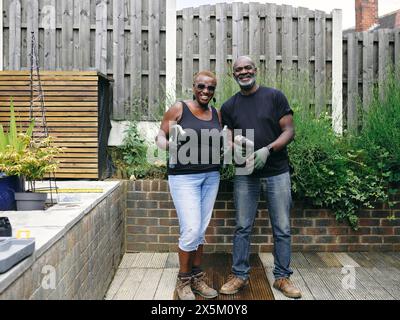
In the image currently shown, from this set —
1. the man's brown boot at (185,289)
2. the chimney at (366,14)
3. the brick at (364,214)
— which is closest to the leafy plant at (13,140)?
the man's brown boot at (185,289)

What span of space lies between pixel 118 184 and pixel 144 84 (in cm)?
207

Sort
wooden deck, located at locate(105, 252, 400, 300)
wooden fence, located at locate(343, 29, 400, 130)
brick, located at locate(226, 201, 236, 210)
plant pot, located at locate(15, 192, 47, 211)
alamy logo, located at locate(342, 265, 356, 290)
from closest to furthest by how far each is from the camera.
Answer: plant pot, located at locate(15, 192, 47, 211) < wooden deck, located at locate(105, 252, 400, 300) < alamy logo, located at locate(342, 265, 356, 290) < brick, located at locate(226, 201, 236, 210) < wooden fence, located at locate(343, 29, 400, 130)

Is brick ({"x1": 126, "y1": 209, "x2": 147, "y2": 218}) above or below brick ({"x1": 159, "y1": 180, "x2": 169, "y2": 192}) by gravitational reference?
below

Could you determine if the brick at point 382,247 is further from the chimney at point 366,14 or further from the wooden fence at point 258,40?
the chimney at point 366,14

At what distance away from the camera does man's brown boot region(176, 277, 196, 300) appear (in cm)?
329

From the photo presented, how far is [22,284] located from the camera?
176cm

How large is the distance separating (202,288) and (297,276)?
0.98 m

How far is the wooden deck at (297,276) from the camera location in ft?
11.5

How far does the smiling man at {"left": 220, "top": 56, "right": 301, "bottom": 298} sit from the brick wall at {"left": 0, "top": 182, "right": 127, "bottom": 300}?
96cm

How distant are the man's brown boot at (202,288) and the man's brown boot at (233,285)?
0.08 metres

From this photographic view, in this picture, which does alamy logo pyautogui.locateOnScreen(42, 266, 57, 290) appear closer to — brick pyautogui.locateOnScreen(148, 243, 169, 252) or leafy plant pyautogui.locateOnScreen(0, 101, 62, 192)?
leafy plant pyautogui.locateOnScreen(0, 101, 62, 192)

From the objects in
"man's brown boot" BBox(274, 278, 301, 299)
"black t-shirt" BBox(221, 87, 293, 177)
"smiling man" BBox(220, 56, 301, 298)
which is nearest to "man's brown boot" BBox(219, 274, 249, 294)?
"smiling man" BBox(220, 56, 301, 298)

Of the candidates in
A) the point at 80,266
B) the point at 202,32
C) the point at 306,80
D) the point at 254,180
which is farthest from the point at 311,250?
the point at 202,32
